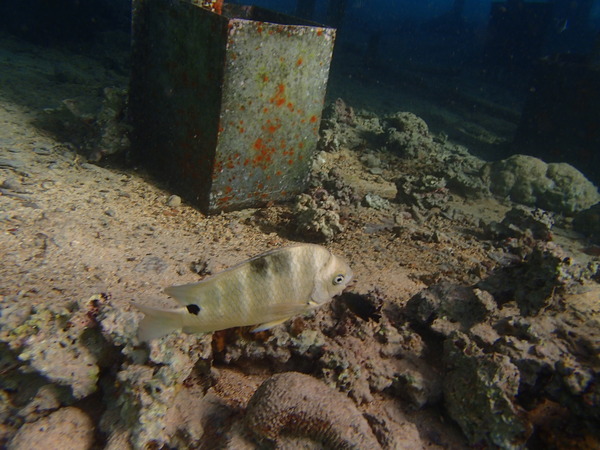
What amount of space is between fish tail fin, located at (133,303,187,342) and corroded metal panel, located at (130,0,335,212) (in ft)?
8.34

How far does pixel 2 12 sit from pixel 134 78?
8699mm

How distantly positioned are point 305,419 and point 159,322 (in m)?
0.99

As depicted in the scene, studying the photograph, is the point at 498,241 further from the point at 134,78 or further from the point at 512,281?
the point at 134,78

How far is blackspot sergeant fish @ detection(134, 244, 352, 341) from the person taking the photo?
83.0 inches

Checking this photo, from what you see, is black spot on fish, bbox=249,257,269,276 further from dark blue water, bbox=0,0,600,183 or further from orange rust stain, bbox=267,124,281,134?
dark blue water, bbox=0,0,600,183

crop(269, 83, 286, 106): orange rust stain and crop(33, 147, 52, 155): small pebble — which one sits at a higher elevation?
crop(269, 83, 286, 106): orange rust stain

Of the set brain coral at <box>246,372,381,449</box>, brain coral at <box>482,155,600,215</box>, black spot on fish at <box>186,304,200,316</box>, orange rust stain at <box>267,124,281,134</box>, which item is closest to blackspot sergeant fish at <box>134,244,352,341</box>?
black spot on fish at <box>186,304,200,316</box>

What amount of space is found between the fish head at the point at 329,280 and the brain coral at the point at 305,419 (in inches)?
22.0

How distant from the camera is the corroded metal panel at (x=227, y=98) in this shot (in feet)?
13.4

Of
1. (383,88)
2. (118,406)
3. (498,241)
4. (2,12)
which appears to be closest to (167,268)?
(118,406)

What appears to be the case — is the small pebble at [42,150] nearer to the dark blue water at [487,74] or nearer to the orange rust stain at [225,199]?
the orange rust stain at [225,199]

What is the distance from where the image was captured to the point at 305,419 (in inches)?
90.1

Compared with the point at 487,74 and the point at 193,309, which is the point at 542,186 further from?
the point at 487,74

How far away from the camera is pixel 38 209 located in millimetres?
3744
